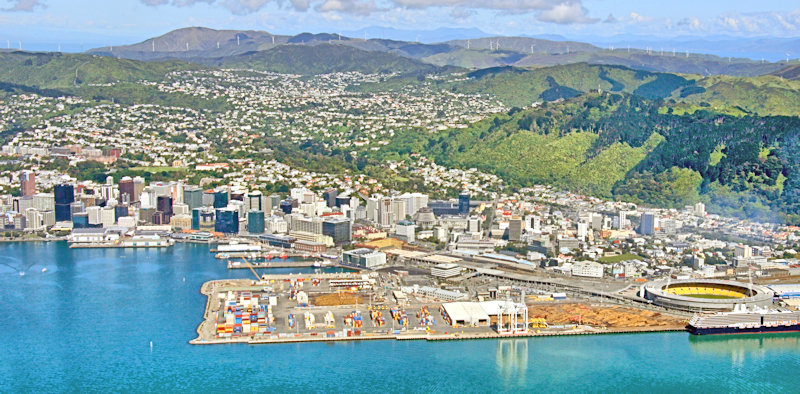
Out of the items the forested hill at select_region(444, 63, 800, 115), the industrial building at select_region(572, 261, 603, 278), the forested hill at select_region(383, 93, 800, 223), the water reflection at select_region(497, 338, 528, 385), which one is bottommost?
the water reflection at select_region(497, 338, 528, 385)

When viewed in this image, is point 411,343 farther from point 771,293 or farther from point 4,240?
point 4,240

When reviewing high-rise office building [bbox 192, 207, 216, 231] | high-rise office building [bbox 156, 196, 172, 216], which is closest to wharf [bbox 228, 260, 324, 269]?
high-rise office building [bbox 192, 207, 216, 231]

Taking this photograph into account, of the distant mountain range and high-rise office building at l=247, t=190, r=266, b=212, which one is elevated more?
the distant mountain range

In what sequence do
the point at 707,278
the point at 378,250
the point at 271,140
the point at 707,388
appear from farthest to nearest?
the point at 271,140
the point at 378,250
the point at 707,278
the point at 707,388

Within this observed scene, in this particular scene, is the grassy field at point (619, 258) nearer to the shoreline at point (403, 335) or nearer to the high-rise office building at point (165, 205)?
the shoreline at point (403, 335)

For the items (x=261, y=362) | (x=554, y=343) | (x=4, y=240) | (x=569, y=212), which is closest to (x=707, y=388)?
(x=554, y=343)

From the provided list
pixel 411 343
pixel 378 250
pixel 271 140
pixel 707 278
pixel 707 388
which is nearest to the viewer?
pixel 707 388

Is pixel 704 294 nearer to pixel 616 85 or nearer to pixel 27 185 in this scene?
pixel 27 185

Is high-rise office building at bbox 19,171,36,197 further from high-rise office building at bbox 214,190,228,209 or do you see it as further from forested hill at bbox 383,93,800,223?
forested hill at bbox 383,93,800,223
